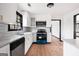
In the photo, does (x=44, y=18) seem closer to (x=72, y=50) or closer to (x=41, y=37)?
(x=41, y=37)

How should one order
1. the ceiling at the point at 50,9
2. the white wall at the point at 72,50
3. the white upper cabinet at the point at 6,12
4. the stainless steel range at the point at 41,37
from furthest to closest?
the stainless steel range at the point at 41,37 → the ceiling at the point at 50,9 → the white upper cabinet at the point at 6,12 → the white wall at the point at 72,50

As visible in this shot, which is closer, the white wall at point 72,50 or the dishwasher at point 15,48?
the white wall at point 72,50

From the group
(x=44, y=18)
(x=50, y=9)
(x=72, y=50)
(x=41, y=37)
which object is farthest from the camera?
(x=44, y=18)

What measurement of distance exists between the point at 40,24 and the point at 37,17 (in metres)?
0.51

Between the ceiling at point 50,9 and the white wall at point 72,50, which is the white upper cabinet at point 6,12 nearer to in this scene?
the ceiling at point 50,9

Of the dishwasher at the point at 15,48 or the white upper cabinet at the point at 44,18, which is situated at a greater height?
the white upper cabinet at the point at 44,18

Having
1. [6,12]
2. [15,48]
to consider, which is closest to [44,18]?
[6,12]

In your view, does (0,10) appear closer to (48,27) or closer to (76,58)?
(76,58)

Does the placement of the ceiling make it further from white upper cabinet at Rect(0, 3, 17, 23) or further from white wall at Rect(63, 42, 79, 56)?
white wall at Rect(63, 42, 79, 56)

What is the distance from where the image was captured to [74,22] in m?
4.28

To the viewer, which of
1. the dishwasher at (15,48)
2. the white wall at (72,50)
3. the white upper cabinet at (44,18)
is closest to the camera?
the white wall at (72,50)

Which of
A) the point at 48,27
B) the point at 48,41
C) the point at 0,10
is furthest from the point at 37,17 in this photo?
the point at 0,10

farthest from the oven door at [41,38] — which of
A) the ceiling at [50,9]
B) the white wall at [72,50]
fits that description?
the white wall at [72,50]

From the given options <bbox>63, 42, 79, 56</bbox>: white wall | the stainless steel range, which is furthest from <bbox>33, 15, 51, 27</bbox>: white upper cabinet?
<bbox>63, 42, 79, 56</bbox>: white wall
